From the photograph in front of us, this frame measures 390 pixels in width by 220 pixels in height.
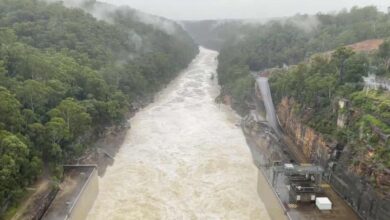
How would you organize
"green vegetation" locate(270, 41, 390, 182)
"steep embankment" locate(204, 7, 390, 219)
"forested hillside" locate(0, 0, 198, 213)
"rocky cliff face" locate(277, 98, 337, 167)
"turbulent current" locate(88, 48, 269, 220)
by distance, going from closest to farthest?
"steep embankment" locate(204, 7, 390, 219), "forested hillside" locate(0, 0, 198, 213), "green vegetation" locate(270, 41, 390, 182), "turbulent current" locate(88, 48, 269, 220), "rocky cliff face" locate(277, 98, 337, 167)

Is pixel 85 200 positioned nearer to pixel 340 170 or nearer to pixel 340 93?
pixel 340 170

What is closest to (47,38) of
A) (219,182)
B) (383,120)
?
(219,182)

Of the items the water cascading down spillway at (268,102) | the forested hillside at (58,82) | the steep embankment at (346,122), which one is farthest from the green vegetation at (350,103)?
the forested hillside at (58,82)

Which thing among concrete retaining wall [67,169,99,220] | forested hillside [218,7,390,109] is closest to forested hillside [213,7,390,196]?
forested hillside [218,7,390,109]

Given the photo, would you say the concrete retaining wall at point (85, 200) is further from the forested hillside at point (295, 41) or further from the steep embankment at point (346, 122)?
the forested hillside at point (295, 41)

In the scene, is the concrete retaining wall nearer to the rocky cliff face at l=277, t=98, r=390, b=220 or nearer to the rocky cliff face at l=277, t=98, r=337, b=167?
the rocky cliff face at l=277, t=98, r=390, b=220

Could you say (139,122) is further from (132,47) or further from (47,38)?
(132,47)
